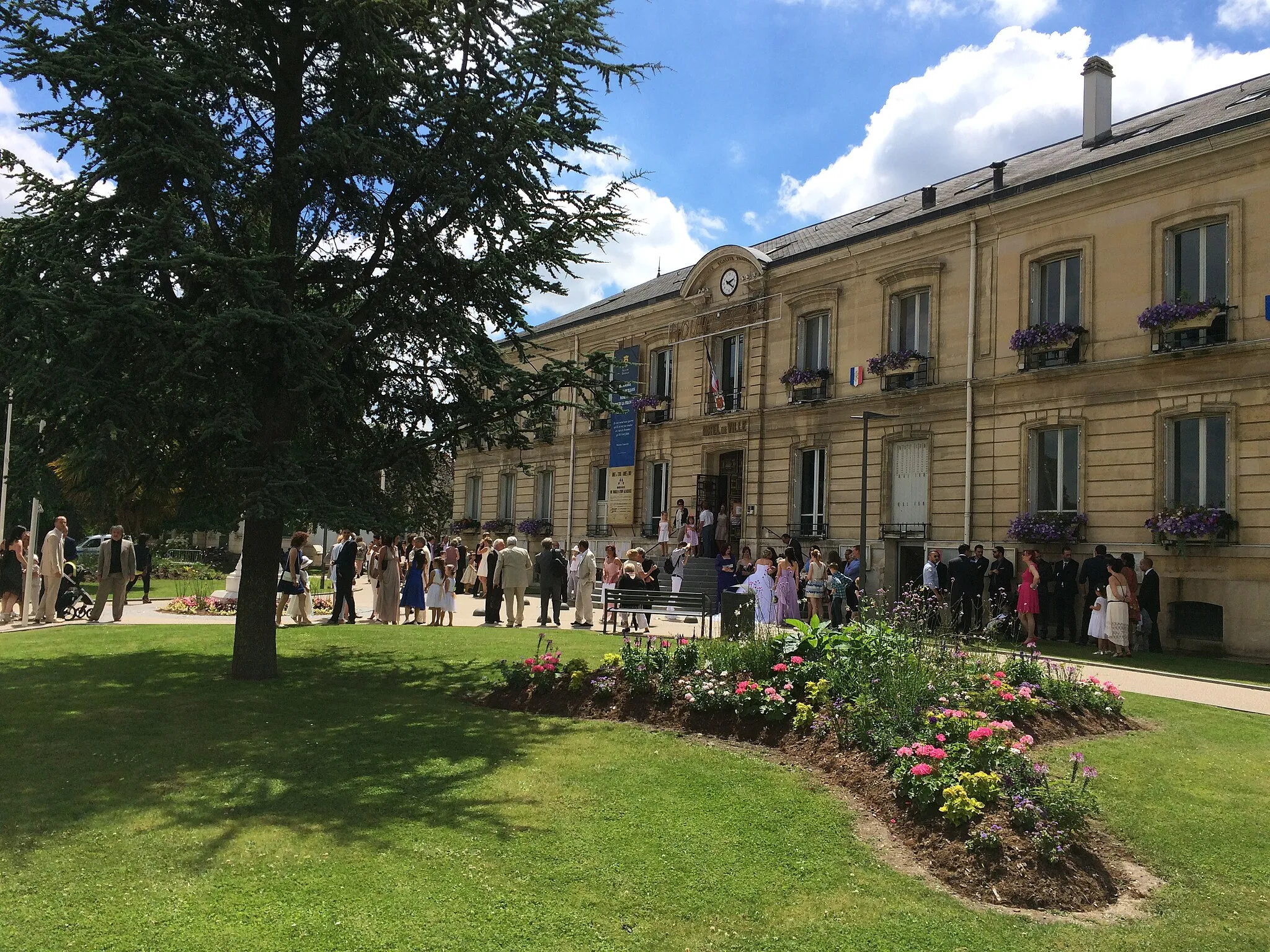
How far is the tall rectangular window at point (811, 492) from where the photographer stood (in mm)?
25695

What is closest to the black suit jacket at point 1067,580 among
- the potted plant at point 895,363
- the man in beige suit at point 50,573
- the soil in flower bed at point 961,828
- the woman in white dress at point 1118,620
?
the woman in white dress at point 1118,620

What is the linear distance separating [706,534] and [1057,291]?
1152 centimetres

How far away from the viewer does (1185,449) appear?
18391 mm

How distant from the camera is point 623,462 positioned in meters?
31.6

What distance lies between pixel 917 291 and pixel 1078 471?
625 cm

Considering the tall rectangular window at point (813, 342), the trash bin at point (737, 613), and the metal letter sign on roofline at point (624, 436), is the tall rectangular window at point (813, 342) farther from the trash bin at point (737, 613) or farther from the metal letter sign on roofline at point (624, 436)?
the trash bin at point (737, 613)

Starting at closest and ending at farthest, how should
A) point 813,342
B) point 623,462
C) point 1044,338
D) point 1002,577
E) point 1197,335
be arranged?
1. point 1197,335
2. point 1002,577
3. point 1044,338
4. point 813,342
5. point 623,462

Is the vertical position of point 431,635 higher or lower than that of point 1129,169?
lower

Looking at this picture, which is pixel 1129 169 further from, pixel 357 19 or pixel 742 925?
pixel 742 925

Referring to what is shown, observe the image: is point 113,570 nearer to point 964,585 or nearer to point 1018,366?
point 964,585

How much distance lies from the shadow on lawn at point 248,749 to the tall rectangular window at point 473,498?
30169mm

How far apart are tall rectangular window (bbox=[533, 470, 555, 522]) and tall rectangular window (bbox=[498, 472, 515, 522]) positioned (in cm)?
207

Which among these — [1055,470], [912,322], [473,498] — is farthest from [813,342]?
[473,498]

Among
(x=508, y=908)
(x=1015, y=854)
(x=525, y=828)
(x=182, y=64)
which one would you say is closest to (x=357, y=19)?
(x=182, y=64)
